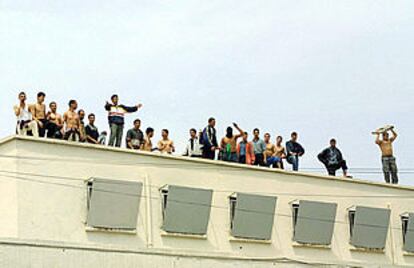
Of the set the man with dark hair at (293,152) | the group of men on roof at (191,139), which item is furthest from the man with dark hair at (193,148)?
the man with dark hair at (293,152)

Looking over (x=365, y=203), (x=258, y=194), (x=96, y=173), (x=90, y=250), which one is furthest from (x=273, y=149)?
(x=90, y=250)

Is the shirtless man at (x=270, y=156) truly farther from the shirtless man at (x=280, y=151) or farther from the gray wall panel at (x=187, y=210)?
the gray wall panel at (x=187, y=210)

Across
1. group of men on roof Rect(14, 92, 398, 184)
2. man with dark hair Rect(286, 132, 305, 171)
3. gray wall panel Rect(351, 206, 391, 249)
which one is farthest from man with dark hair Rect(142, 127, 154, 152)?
gray wall panel Rect(351, 206, 391, 249)

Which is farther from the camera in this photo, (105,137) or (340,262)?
(340,262)

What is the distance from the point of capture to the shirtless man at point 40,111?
98.3 ft

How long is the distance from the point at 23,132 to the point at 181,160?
4981 mm

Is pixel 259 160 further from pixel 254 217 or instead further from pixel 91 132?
pixel 91 132

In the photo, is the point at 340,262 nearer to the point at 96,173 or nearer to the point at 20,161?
the point at 96,173

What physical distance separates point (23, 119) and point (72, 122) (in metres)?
1.41

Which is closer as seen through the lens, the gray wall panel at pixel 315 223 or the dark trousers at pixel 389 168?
the gray wall panel at pixel 315 223

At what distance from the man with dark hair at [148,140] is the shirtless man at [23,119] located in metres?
3.57

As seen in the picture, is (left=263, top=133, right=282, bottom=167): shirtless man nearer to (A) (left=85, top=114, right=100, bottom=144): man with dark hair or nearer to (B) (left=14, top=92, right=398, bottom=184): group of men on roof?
(B) (left=14, top=92, right=398, bottom=184): group of men on roof

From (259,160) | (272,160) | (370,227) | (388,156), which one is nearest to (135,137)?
(259,160)

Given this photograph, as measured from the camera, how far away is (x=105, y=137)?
32219 mm
